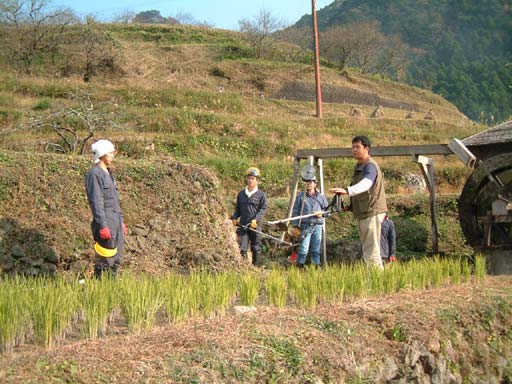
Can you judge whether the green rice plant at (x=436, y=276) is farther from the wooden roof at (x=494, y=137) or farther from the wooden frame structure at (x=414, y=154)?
the wooden roof at (x=494, y=137)

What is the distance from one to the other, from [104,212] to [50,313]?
2.11m

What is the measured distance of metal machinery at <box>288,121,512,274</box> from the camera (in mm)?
9973

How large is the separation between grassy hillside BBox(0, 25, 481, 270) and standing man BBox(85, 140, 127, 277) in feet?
5.90

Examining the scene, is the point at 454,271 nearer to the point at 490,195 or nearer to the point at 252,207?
the point at 252,207

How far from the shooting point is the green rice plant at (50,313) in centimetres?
440

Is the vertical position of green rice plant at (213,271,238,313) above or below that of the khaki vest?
below

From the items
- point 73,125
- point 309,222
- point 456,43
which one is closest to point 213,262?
point 309,222

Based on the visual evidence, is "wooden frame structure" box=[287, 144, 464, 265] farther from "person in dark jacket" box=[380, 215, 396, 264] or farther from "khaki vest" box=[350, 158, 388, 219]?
"khaki vest" box=[350, 158, 388, 219]

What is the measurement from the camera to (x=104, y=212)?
21.1 feet

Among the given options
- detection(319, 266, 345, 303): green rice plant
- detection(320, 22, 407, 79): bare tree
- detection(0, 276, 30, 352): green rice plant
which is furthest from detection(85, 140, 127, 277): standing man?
detection(320, 22, 407, 79): bare tree

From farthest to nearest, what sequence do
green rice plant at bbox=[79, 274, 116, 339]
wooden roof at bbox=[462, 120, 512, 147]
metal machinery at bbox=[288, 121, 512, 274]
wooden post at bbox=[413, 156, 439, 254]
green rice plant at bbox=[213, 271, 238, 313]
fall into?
wooden post at bbox=[413, 156, 439, 254] → wooden roof at bbox=[462, 120, 512, 147] → metal machinery at bbox=[288, 121, 512, 274] → green rice plant at bbox=[213, 271, 238, 313] → green rice plant at bbox=[79, 274, 116, 339]

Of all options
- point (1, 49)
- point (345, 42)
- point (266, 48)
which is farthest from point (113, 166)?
point (345, 42)

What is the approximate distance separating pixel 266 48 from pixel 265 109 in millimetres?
18858

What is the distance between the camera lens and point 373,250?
7387 millimetres
